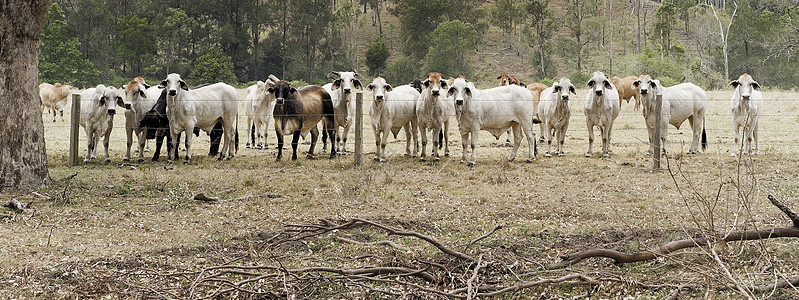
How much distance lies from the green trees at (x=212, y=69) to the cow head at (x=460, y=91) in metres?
46.7

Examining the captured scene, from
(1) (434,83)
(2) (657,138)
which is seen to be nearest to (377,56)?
(1) (434,83)

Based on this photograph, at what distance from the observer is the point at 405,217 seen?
8.51 metres

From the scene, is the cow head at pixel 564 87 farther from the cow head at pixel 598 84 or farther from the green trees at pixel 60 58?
the green trees at pixel 60 58

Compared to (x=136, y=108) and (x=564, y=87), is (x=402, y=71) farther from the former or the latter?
(x=136, y=108)

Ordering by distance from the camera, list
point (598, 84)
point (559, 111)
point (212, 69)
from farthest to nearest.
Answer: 1. point (212, 69)
2. point (559, 111)
3. point (598, 84)

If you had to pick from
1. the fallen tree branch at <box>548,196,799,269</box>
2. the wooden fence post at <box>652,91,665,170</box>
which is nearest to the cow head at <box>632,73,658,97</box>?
the wooden fence post at <box>652,91,665,170</box>

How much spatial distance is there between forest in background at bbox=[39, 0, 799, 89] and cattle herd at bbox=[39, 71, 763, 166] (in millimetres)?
41445

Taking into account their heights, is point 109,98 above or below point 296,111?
above

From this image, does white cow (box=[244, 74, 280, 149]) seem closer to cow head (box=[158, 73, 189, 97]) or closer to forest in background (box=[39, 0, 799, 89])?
cow head (box=[158, 73, 189, 97])

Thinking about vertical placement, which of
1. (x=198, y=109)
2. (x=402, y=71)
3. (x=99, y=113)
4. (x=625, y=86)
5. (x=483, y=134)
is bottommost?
(x=483, y=134)

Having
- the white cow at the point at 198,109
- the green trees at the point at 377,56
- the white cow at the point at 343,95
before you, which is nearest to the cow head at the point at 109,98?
the white cow at the point at 198,109

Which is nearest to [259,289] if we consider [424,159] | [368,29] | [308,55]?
[424,159]

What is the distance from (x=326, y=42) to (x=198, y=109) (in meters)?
54.2

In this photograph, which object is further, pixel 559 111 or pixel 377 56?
pixel 377 56
